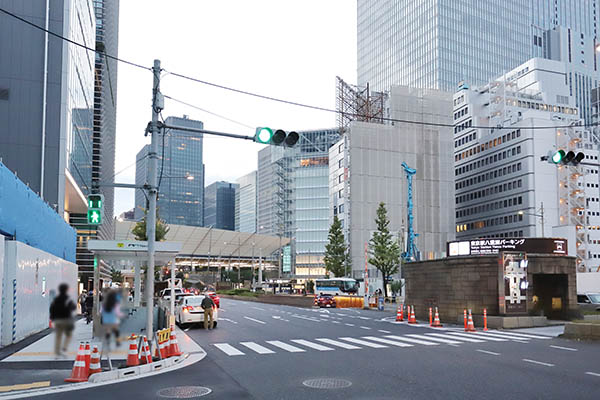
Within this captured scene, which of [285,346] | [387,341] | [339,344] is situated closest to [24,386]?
[285,346]

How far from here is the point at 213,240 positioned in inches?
5689

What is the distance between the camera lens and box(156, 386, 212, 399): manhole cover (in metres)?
12.4

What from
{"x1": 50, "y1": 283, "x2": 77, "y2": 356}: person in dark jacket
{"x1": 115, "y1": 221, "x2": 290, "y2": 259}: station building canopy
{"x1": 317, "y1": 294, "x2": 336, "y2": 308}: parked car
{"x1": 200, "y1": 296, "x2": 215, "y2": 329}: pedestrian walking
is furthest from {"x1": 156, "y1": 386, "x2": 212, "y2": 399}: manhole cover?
{"x1": 115, "y1": 221, "x2": 290, "y2": 259}: station building canopy

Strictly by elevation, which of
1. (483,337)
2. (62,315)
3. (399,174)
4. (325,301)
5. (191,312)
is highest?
(399,174)

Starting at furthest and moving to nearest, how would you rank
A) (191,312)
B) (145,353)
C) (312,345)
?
1. (191,312)
2. (312,345)
3. (145,353)

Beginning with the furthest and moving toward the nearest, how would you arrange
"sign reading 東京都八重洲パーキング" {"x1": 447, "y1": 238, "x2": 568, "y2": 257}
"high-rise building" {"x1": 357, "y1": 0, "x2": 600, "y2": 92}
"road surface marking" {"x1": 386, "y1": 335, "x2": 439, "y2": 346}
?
"high-rise building" {"x1": 357, "y1": 0, "x2": 600, "y2": 92} < "sign reading 東京都八重洲パーキング" {"x1": 447, "y1": 238, "x2": 568, "y2": 257} < "road surface marking" {"x1": 386, "y1": 335, "x2": 439, "y2": 346}

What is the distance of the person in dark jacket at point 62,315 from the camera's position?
160 cm

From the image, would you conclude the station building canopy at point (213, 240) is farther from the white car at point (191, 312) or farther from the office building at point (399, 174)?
the white car at point (191, 312)

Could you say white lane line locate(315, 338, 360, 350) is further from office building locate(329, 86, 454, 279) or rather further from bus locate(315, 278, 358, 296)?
office building locate(329, 86, 454, 279)

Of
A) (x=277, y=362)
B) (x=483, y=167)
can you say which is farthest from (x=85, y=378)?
(x=483, y=167)

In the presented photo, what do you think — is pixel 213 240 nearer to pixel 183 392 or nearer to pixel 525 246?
pixel 525 246

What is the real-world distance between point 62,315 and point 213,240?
144795 millimetres

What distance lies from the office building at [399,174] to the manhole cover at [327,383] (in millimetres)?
97545

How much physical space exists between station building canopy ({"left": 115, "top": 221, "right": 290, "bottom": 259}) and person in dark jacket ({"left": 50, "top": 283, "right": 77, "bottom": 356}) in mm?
127955
